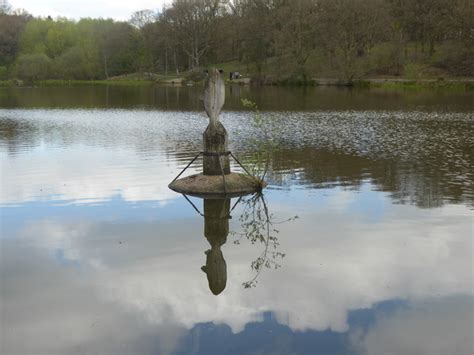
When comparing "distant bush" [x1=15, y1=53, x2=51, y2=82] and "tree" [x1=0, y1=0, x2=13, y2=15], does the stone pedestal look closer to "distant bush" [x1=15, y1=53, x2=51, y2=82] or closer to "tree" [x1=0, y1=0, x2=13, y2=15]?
"distant bush" [x1=15, y1=53, x2=51, y2=82]

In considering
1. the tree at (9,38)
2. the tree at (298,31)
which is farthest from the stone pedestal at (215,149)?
the tree at (9,38)

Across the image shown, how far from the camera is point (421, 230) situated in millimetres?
10992

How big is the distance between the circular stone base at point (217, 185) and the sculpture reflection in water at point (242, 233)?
0.30m

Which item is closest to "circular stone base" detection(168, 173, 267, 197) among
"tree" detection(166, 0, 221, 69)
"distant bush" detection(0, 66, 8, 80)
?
"tree" detection(166, 0, 221, 69)

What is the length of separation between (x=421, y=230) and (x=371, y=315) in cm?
419

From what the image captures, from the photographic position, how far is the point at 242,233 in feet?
35.9

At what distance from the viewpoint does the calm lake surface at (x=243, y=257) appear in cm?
684

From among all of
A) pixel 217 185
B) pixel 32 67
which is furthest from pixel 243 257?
pixel 32 67

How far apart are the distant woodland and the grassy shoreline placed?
1573 millimetres

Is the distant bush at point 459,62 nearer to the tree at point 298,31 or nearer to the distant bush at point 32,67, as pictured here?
the tree at point 298,31

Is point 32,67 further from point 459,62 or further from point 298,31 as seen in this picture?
point 459,62

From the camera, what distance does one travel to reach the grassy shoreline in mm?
60750

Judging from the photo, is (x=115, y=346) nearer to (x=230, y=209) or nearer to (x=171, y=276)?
(x=171, y=276)

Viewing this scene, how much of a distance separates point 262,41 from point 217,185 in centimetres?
6801
